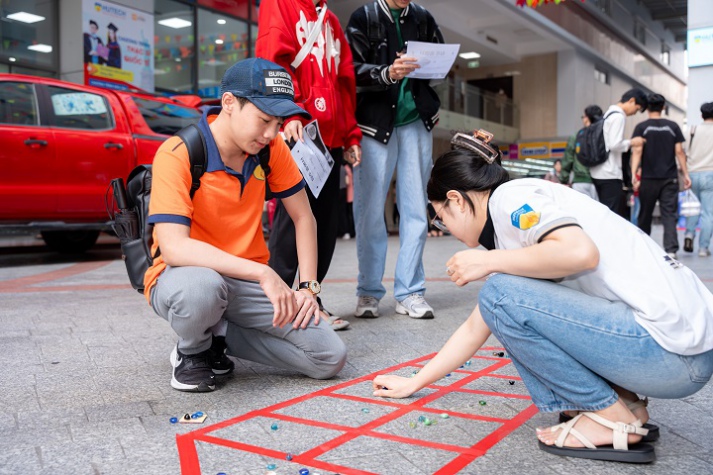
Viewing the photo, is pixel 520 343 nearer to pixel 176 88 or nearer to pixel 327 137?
pixel 327 137

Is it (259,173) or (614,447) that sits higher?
(259,173)

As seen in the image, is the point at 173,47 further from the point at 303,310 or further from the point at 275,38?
the point at 303,310

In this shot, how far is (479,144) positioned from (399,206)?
217 centimetres

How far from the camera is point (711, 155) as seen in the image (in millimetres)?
7730

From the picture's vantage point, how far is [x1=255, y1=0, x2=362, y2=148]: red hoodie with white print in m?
3.43

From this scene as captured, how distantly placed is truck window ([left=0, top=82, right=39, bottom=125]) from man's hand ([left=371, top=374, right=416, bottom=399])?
5.03 m

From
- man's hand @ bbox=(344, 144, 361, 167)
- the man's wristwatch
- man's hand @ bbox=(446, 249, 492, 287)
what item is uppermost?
man's hand @ bbox=(344, 144, 361, 167)

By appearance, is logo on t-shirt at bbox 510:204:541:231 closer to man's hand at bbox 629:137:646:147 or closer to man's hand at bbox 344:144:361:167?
man's hand at bbox 344:144:361:167

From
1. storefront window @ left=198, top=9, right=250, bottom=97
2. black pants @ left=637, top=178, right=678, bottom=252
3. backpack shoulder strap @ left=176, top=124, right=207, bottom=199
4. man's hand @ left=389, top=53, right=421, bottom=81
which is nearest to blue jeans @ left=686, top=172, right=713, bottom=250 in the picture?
black pants @ left=637, top=178, right=678, bottom=252

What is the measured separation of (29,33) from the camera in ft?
34.0

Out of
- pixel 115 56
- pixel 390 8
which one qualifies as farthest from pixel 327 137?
pixel 115 56

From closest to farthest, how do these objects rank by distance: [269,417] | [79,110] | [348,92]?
[269,417] → [348,92] → [79,110]

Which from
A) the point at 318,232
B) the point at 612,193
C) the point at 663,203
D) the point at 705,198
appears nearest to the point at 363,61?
the point at 318,232

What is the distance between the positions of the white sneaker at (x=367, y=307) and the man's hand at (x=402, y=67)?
120 centimetres
